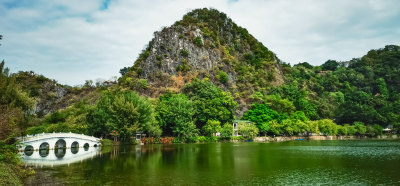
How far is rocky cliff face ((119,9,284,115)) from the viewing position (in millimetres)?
80250

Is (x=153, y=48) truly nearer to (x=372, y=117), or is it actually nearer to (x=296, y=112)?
(x=296, y=112)

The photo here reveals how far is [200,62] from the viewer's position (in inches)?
3423

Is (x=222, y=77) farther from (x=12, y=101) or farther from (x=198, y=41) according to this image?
(x=12, y=101)

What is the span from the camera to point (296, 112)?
79562 millimetres

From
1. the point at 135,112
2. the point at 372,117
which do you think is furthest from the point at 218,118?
the point at 372,117

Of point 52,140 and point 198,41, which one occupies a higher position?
point 198,41

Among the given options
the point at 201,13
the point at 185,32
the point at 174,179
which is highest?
the point at 201,13

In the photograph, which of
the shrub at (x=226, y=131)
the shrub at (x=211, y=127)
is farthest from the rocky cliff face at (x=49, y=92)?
the shrub at (x=226, y=131)

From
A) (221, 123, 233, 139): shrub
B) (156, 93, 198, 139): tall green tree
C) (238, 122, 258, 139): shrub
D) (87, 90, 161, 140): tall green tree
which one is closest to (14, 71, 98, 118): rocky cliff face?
(156, 93, 198, 139): tall green tree

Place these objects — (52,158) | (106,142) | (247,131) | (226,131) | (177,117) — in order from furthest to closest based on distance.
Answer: (247,131) < (226,131) < (177,117) < (106,142) < (52,158)

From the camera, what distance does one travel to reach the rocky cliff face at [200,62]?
263ft

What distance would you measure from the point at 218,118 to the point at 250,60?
44.4 meters

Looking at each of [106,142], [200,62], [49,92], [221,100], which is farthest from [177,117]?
[49,92]

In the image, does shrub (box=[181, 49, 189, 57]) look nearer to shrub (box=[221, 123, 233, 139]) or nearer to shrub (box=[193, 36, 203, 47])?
shrub (box=[193, 36, 203, 47])
